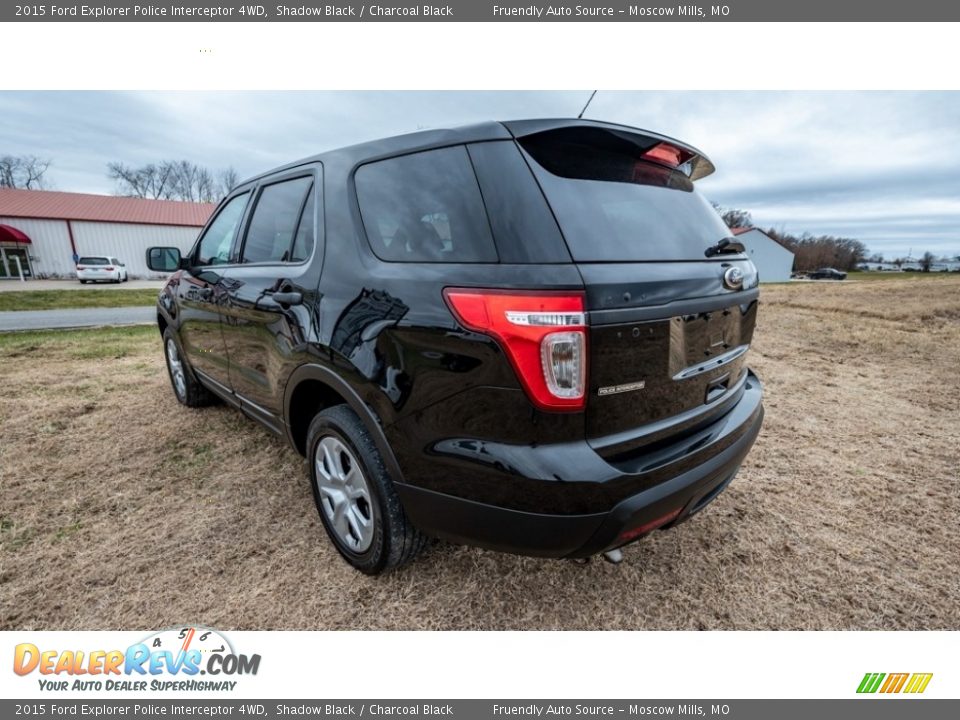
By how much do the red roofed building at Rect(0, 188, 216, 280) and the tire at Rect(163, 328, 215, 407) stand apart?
102ft

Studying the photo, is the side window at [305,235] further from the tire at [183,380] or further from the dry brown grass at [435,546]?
the tire at [183,380]

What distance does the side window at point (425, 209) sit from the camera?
1.50 meters

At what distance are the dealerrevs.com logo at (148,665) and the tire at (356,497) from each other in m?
0.55

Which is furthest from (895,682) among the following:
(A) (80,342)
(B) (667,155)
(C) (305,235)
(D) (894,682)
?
(A) (80,342)

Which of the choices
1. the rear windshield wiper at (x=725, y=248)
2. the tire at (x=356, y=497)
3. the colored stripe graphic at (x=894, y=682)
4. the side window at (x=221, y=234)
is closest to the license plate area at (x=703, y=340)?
the rear windshield wiper at (x=725, y=248)

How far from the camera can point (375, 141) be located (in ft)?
6.28

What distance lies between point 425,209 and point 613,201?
0.68m

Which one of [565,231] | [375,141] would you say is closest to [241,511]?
[375,141]

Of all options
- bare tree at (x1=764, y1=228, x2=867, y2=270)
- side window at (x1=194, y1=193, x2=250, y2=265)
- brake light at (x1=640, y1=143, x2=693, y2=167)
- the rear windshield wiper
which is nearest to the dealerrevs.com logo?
side window at (x1=194, y1=193, x2=250, y2=265)

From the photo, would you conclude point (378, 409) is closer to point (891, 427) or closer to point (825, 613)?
point (825, 613)

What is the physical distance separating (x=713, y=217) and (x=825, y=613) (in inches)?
69.3

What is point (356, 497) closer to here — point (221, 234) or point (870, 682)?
point (870, 682)

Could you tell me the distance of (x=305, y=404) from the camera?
7.75 feet

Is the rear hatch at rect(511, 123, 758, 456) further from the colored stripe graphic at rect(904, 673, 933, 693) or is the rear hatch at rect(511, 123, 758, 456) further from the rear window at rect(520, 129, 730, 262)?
the colored stripe graphic at rect(904, 673, 933, 693)
